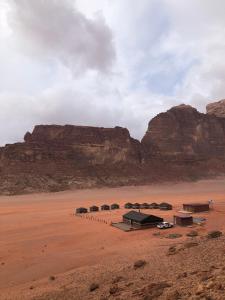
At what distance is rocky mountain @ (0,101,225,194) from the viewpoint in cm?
9638

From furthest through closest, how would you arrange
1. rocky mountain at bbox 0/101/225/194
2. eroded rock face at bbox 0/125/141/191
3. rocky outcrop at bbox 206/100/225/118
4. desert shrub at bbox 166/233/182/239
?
rocky outcrop at bbox 206/100/225/118 < rocky mountain at bbox 0/101/225/194 < eroded rock face at bbox 0/125/141/191 < desert shrub at bbox 166/233/182/239

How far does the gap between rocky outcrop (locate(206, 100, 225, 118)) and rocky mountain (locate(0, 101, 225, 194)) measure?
11968 mm

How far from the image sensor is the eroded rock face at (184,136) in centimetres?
12781

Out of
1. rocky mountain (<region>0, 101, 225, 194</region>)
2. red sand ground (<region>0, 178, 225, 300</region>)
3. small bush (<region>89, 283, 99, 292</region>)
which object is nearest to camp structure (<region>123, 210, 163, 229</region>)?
red sand ground (<region>0, 178, 225, 300</region>)

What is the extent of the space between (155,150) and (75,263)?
104784 millimetres

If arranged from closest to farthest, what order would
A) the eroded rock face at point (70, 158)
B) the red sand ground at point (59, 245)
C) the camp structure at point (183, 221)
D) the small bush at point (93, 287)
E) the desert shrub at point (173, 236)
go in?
1. the small bush at point (93, 287)
2. the red sand ground at point (59, 245)
3. the desert shrub at point (173, 236)
4. the camp structure at point (183, 221)
5. the eroded rock face at point (70, 158)

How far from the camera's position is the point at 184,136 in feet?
447

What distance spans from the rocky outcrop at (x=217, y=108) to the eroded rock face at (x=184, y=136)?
381 inches

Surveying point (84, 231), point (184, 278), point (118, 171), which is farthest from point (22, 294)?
point (118, 171)

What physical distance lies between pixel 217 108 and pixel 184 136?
35503 mm

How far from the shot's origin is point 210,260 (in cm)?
1691

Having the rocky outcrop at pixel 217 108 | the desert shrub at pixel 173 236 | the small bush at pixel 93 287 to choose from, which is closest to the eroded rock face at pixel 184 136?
the rocky outcrop at pixel 217 108

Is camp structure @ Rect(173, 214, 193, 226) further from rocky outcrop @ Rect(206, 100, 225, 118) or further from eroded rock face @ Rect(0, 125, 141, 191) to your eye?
rocky outcrop @ Rect(206, 100, 225, 118)

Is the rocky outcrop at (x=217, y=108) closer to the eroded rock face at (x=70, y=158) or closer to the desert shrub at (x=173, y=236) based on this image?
the eroded rock face at (x=70, y=158)
